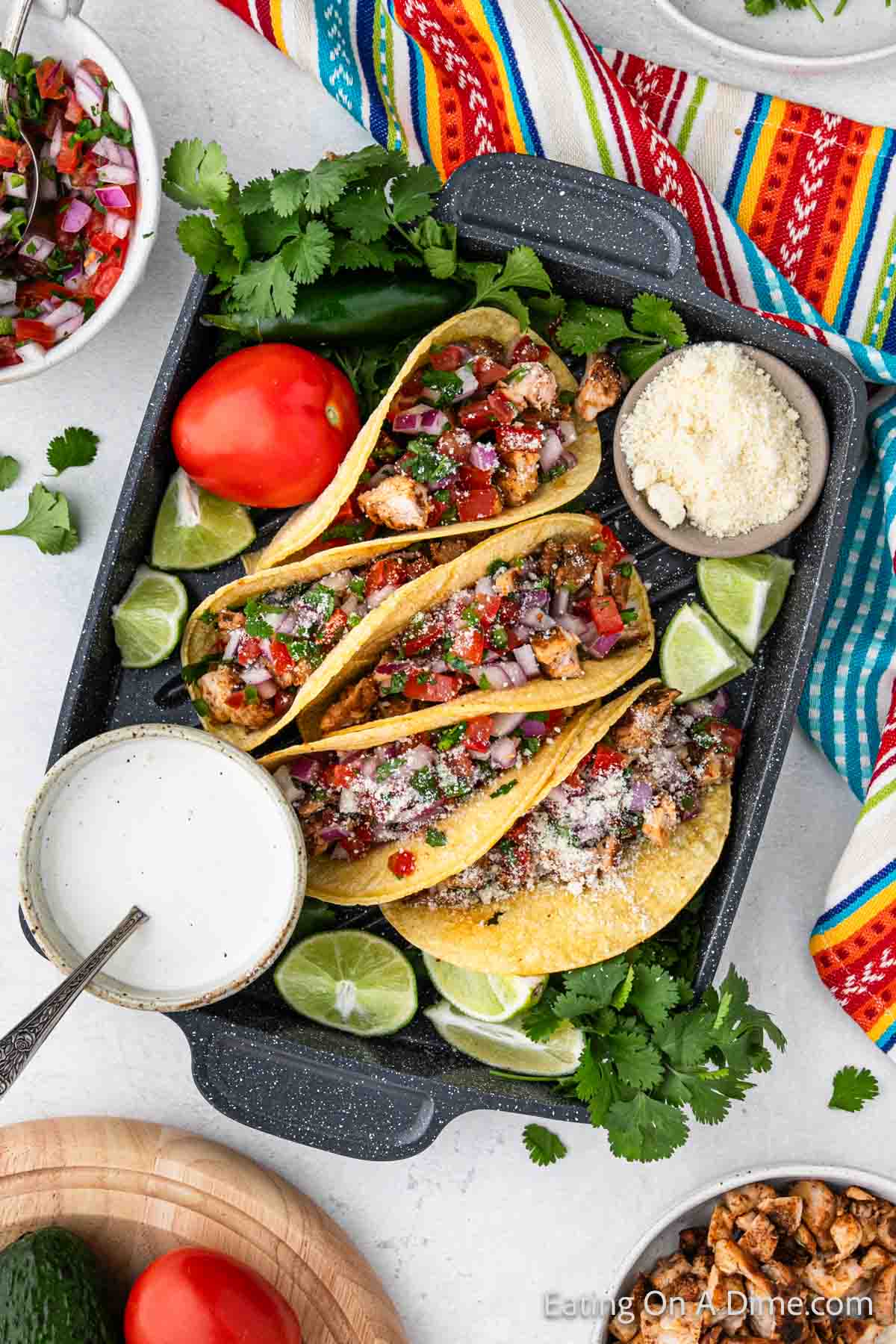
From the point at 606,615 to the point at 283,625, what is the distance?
32.9 inches

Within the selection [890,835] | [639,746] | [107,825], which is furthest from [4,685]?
[890,835]

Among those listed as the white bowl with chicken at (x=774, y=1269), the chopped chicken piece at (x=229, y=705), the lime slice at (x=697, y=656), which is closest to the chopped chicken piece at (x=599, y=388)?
the lime slice at (x=697, y=656)

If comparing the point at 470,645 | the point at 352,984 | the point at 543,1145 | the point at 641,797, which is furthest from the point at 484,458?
the point at 543,1145

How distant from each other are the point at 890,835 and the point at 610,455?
4.27 feet

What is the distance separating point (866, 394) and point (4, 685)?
2599 mm

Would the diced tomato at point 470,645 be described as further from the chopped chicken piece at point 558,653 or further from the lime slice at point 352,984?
the lime slice at point 352,984

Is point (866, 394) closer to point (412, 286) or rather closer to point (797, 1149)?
point (412, 286)

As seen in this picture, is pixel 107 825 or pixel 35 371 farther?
pixel 35 371

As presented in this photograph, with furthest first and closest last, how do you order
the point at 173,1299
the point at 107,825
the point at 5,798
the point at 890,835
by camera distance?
the point at 5,798, the point at 890,835, the point at 173,1299, the point at 107,825

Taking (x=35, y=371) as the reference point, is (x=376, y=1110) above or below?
below

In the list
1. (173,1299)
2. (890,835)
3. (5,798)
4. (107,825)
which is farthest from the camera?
(5,798)

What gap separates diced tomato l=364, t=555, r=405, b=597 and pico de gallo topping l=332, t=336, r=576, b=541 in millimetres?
90

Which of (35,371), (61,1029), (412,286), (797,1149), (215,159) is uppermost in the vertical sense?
(215,159)

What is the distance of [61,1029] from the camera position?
3551 millimetres
